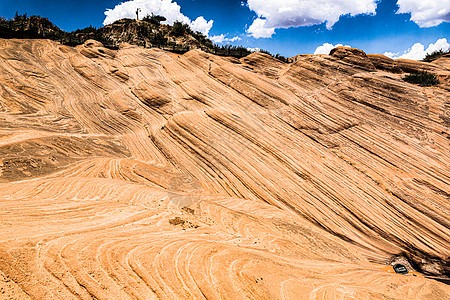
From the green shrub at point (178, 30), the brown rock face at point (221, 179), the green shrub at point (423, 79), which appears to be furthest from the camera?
the green shrub at point (178, 30)

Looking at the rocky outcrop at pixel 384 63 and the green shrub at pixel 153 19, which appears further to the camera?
the green shrub at pixel 153 19

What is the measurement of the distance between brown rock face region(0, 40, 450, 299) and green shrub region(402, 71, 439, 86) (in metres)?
1.88

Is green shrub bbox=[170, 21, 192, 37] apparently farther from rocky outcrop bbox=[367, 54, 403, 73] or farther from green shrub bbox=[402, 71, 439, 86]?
green shrub bbox=[402, 71, 439, 86]

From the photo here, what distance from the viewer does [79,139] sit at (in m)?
17.8

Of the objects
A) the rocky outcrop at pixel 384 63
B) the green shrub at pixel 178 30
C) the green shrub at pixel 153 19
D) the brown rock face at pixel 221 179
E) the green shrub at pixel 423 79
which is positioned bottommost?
the brown rock face at pixel 221 179

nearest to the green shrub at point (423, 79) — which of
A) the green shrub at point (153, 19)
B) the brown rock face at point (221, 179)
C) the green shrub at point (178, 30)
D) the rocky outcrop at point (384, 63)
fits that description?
the brown rock face at point (221, 179)

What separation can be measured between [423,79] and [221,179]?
19598mm

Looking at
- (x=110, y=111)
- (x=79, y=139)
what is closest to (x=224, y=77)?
(x=110, y=111)

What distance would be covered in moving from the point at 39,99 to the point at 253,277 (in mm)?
26377

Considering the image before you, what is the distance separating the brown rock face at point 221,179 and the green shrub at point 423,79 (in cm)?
188

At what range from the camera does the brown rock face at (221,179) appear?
5.18 meters

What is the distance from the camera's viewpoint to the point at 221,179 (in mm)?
15031

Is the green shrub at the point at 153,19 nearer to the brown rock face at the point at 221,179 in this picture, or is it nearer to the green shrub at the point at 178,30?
the green shrub at the point at 178,30

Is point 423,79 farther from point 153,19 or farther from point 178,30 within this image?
point 153,19
